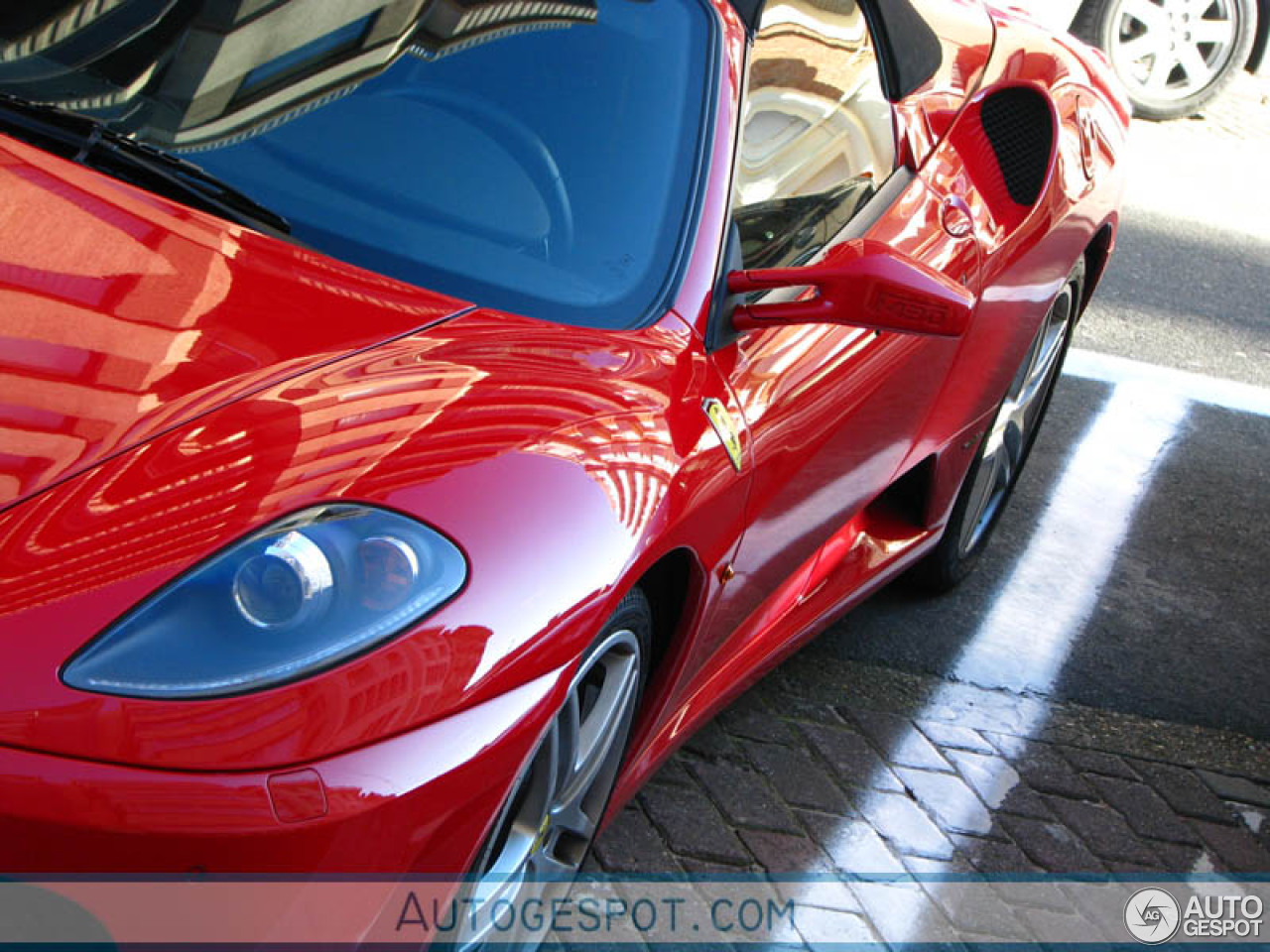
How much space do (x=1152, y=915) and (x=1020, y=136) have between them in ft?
5.59

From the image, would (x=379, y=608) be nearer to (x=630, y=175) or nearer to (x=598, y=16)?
(x=630, y=175)

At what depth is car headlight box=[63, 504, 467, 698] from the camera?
5.49 ft

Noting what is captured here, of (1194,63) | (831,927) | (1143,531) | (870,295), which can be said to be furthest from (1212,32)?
(831,927)

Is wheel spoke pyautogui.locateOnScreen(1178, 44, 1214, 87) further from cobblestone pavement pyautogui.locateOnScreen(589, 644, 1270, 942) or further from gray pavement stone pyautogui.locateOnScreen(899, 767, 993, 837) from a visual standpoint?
gray pavement stone pyautogui.locateOnScreen(899, 767, 993, 837)

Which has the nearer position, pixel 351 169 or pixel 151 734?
pixel 151 734

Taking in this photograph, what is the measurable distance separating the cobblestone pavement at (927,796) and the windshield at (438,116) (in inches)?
39.4

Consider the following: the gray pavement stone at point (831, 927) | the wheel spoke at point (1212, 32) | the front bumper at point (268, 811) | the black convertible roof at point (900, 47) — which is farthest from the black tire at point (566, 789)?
the wheel spoke at point (1212, 32)

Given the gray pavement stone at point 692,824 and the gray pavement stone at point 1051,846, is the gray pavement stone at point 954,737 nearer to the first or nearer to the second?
the gray pavement stone at point 1051,846

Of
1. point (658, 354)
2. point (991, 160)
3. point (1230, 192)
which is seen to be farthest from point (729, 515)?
point (1230, 192)

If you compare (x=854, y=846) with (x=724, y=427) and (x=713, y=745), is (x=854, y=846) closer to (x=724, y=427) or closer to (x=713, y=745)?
(x=713, y=745)

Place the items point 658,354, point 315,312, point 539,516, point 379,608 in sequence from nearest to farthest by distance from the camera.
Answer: point 379,608 < point 539,516 < point 315,312 < point 658,354

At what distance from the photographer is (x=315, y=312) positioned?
2.22 m

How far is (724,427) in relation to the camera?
8.00 feet

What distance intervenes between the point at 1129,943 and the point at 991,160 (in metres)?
1.65
